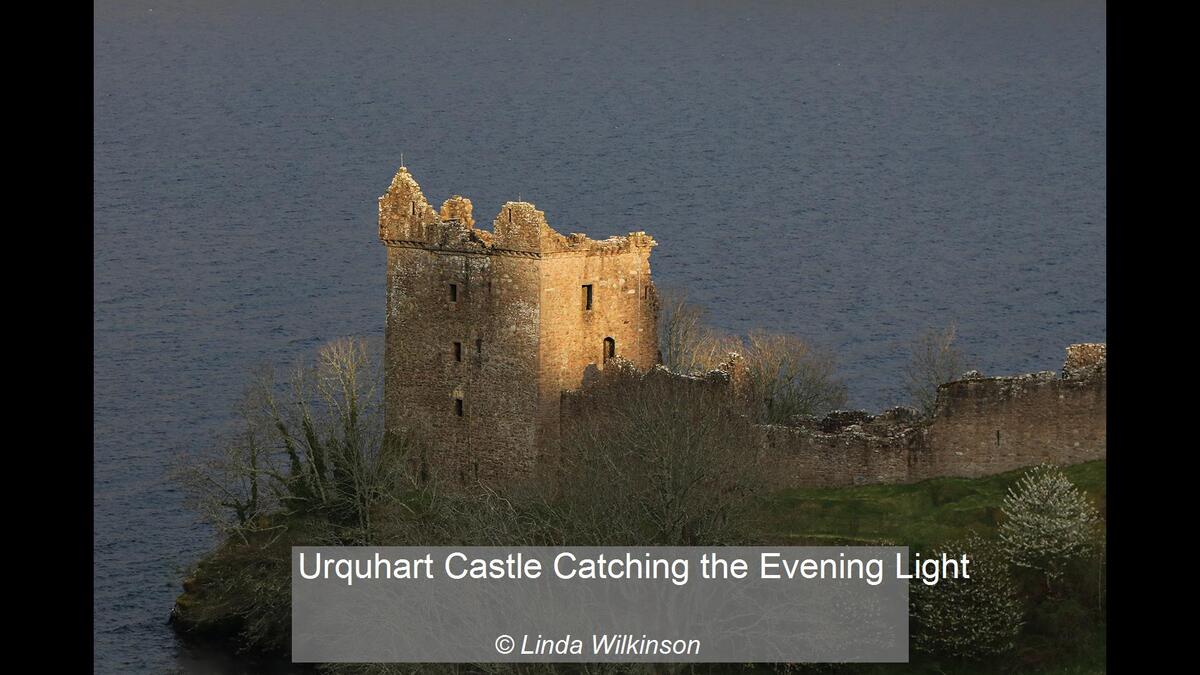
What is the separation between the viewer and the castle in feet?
246

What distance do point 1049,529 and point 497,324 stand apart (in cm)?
1757

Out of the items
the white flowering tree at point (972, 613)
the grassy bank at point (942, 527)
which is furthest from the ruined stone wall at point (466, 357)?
the white flowering tree at point (972, 613)

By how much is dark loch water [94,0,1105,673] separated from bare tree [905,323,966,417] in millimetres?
4622

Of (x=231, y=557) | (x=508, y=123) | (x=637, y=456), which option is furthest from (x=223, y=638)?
(x=508, y=123)

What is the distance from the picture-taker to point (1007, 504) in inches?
2837

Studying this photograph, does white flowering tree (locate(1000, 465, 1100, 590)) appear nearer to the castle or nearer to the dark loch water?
the castle

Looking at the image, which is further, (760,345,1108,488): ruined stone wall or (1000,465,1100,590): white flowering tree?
(760,345,1108,488): ruined stone wall

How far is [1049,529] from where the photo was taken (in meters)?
70.4

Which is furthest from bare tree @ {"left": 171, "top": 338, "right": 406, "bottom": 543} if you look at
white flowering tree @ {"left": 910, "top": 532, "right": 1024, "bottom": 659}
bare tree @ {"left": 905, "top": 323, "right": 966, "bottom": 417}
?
bare tree @ {"left": 905, "top": 323, "right": 966, "bottom": 417}

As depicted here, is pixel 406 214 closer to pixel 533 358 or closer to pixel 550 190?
pixel 533 358

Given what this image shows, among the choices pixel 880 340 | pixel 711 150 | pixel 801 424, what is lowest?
pixel 801 424

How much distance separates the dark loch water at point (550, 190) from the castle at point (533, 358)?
505 inches
